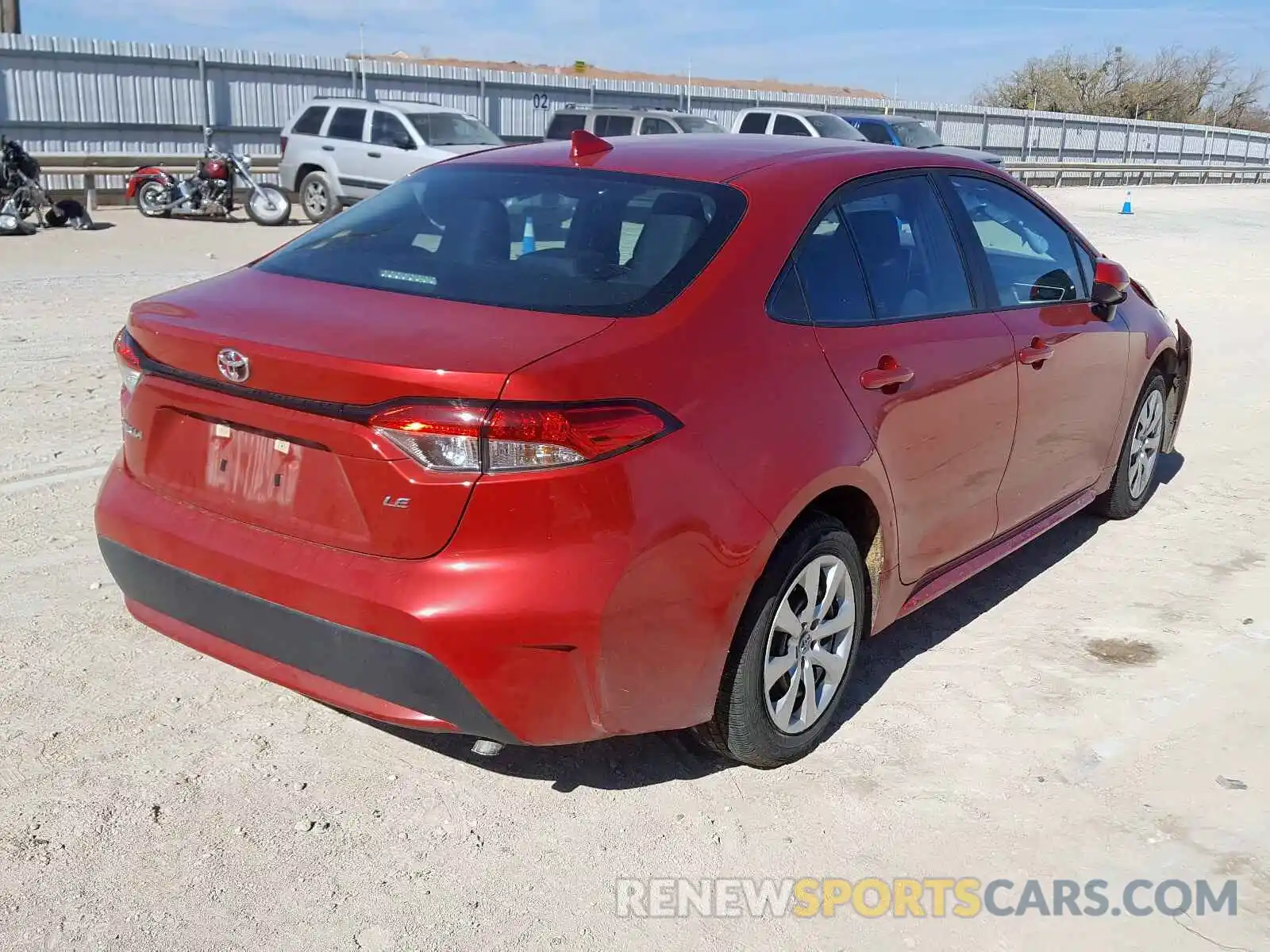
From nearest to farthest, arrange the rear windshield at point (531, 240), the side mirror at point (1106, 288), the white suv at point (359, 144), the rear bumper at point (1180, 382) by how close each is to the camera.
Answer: the rear windshield at point (531, 240), the side mirror at point (1106, 288), the rear bumper at point (1180, 382), the white suv at point (359, 144)

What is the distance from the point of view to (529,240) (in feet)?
12.0

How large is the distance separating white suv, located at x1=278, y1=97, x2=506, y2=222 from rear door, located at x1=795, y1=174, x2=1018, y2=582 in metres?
15.2

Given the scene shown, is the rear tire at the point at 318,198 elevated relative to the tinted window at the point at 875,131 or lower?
lower

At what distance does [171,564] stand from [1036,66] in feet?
230

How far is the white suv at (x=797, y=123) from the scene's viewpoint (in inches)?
906

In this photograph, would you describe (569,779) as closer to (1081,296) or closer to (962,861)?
(962,861)

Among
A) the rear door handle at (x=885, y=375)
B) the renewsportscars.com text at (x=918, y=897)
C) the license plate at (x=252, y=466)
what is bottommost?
the renewsportscars.com text at (x=918, y=897)

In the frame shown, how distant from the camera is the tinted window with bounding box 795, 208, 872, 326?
3.58 m

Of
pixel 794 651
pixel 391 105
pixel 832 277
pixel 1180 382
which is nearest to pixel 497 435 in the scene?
pixel 794 651

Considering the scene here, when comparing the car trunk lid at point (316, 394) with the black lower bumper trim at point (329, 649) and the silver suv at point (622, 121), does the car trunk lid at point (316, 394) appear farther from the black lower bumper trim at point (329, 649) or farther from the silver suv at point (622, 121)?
the silver suv at point (622, 121)

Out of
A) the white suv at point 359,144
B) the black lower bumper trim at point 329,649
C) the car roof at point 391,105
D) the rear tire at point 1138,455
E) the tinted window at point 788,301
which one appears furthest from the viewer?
the car roof at point 391,105

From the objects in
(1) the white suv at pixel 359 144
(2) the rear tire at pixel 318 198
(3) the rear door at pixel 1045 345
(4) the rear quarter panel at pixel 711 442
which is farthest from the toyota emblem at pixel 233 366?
(2) the rear tire at pixel 318 198

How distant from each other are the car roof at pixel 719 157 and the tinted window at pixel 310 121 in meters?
16.3

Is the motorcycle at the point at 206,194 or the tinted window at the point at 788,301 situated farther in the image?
the motorcycle at the point at 206,194
